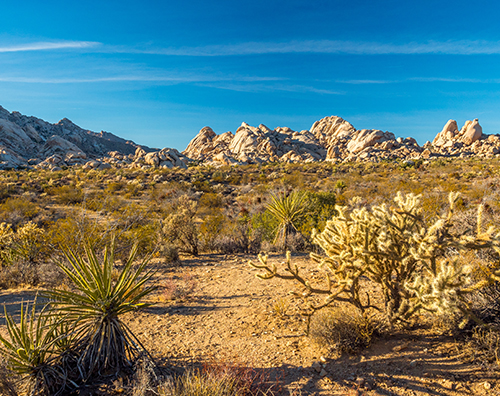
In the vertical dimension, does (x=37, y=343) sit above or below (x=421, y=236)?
below

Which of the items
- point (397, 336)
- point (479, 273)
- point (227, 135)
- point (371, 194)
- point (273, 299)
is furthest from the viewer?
point (227, 135)

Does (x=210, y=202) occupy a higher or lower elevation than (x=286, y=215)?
higher

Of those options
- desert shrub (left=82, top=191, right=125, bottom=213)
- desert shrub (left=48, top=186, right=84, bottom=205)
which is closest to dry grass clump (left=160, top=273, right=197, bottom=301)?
desert shrub (left=82, top=191, right=125, bottom=213)

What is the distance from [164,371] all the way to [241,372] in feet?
3.34

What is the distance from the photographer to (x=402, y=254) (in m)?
3.45

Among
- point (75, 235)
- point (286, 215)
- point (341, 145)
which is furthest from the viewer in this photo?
point (341, 145)

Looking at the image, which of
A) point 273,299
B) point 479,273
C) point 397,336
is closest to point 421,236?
point 397,336

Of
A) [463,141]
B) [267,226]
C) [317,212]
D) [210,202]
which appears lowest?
[267,226]

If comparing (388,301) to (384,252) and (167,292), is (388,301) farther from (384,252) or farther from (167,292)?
(167,292)

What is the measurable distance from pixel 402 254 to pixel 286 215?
5.33m

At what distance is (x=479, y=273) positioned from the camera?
4.43m

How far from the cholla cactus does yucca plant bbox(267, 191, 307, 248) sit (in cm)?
Result: 483

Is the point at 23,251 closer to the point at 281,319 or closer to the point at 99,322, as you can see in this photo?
the point at 99,322

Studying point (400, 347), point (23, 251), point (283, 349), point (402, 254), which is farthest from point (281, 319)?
point (23, 251)
